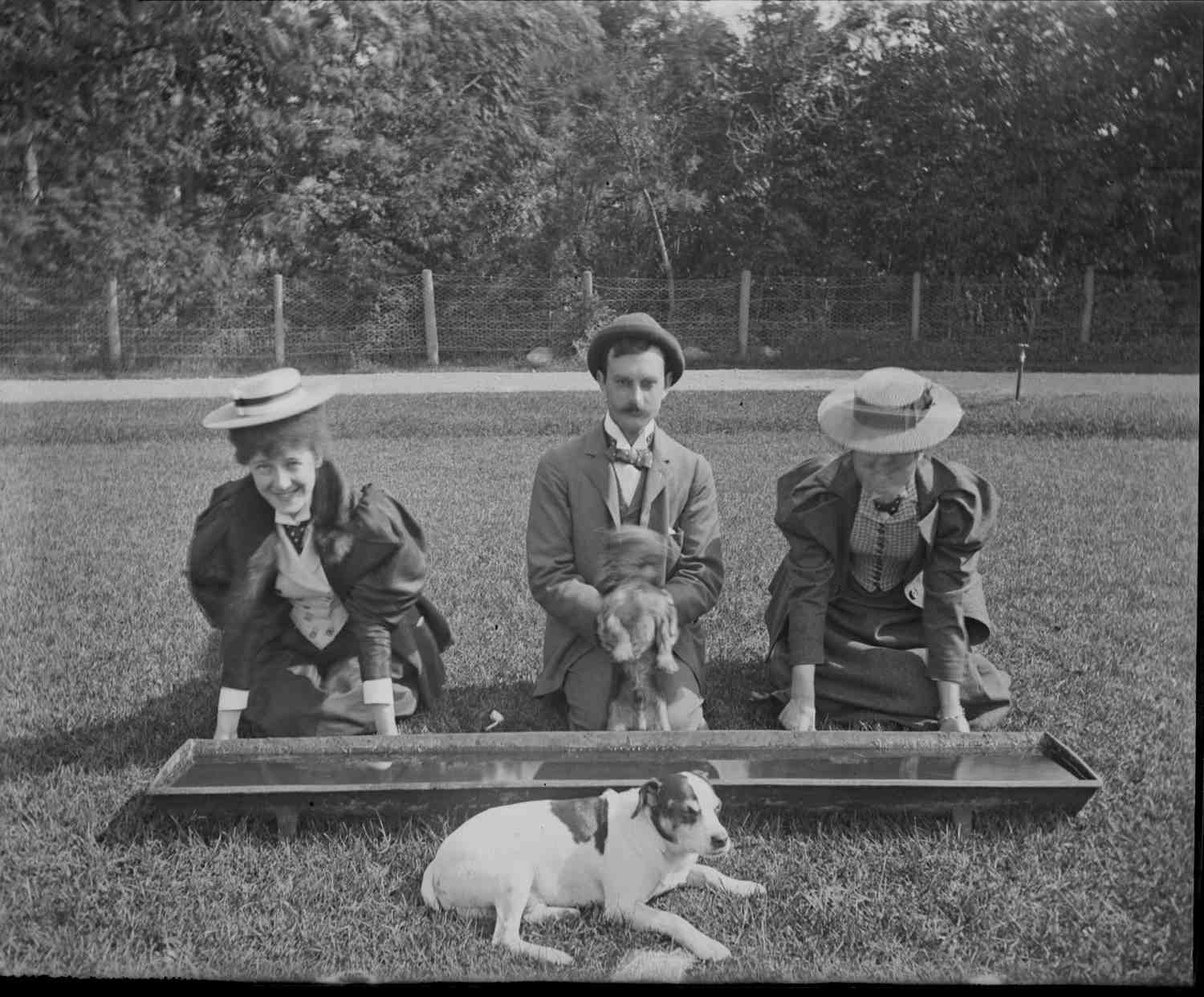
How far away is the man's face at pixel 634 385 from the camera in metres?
3.18

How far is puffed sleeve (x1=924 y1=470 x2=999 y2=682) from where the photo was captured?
3320 mm

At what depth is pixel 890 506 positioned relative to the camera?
3369 millimetres

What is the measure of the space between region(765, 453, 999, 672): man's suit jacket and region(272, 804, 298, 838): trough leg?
1.44m

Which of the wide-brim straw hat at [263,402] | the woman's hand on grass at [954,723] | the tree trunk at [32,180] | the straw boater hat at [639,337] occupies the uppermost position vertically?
the tree trunk at [32,180]

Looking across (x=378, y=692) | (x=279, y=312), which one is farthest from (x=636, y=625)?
(x=279, y=312)

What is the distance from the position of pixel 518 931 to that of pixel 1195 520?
1.75 m

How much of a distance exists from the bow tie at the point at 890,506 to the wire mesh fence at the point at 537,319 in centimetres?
41

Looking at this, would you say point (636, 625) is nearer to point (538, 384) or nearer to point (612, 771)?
point (612, 771)

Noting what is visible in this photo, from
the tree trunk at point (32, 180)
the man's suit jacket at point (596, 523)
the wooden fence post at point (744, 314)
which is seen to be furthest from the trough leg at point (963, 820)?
the tree trunk at point (32, 180)

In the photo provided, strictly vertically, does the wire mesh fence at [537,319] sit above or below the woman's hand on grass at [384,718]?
above

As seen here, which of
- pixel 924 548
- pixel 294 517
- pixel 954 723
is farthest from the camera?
pixel 924 548

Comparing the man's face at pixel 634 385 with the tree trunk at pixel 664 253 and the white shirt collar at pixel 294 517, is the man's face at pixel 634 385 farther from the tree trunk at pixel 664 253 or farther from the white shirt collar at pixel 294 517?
the white shirt collar at pixel 294 517

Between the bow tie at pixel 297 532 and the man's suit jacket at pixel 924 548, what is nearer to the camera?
the bow tie at pixel 297 532

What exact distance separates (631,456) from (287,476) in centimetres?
93
